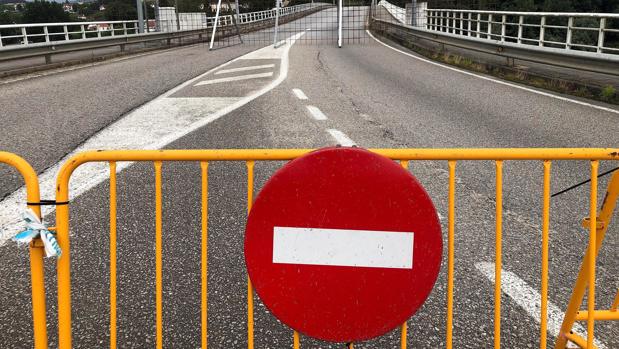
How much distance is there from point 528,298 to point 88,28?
5427 centimetres

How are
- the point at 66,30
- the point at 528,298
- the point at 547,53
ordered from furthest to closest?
the point at 66,30 < the point at 547,53 < the point at 528,298

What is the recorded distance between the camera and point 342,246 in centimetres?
240

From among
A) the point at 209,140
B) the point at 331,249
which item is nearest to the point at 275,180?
the point at 331,249

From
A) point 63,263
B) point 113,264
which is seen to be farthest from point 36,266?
point 113,264

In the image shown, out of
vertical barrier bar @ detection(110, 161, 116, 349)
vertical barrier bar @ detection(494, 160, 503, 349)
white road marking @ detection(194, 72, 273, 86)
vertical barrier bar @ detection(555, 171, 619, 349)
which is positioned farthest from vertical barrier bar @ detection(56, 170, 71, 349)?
white road marking @ detection(194, 72, 273, 86)

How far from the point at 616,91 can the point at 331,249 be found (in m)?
10.5

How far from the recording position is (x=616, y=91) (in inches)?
437

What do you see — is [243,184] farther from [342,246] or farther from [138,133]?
[342,246]

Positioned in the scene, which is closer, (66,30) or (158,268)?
(158,268)

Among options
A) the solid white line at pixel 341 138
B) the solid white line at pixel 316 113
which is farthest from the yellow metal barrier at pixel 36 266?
the solid white line at pixel 316 113

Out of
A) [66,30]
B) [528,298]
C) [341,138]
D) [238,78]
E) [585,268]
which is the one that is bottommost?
[528,298]

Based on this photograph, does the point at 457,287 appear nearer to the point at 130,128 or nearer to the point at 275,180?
the point at 275,180

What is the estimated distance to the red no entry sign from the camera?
237cm

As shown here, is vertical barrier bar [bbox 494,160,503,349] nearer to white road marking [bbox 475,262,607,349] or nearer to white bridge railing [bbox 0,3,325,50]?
white road marking [bbox 475,262,607,349]
